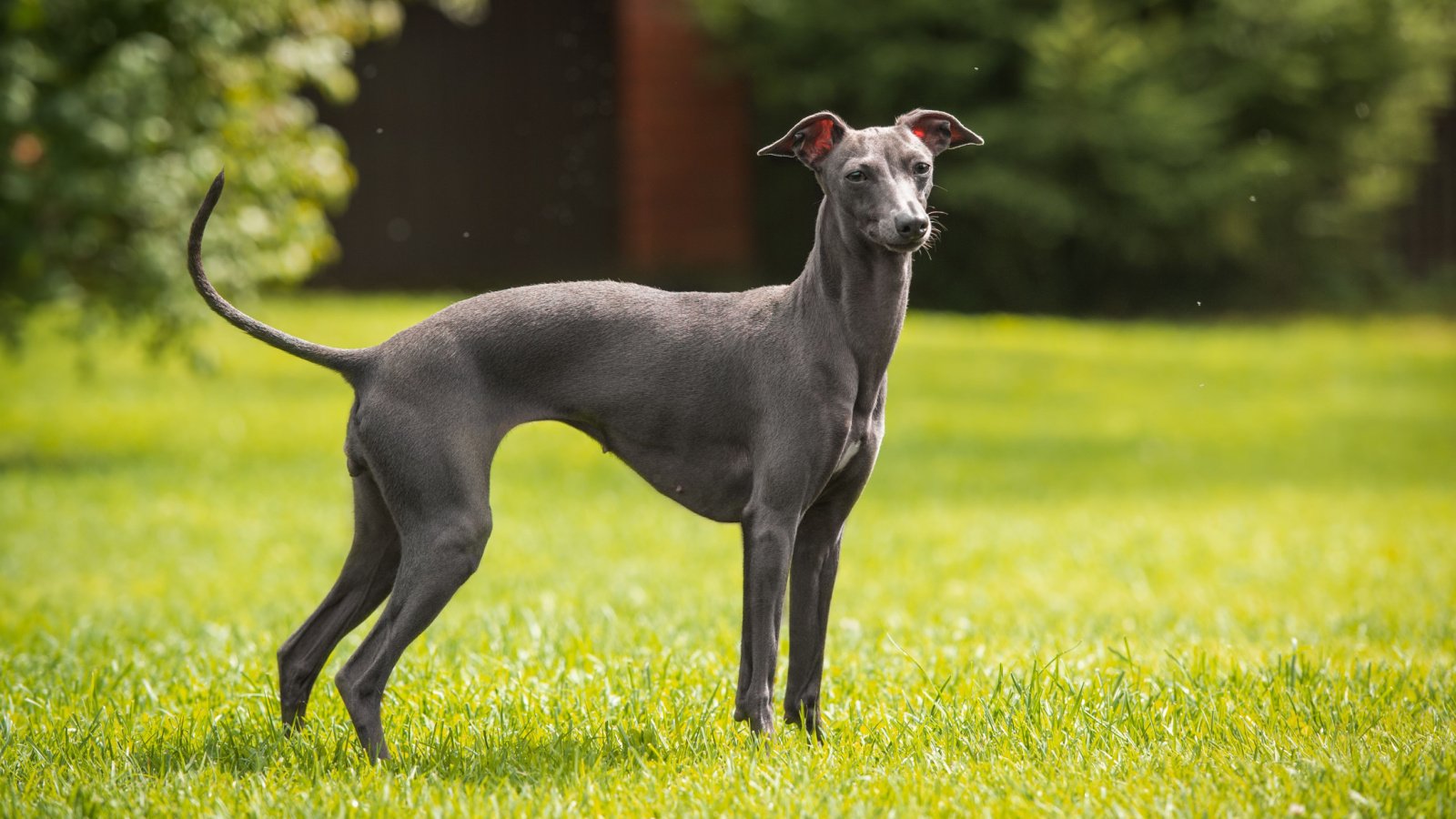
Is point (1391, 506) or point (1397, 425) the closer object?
point (1391, 506)

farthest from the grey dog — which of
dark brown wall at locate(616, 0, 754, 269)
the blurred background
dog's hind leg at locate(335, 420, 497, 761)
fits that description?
dark brown wall at locate(616, 0, 754, 269)

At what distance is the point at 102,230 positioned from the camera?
1043 cm

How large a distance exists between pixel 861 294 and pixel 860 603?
3.82 metres

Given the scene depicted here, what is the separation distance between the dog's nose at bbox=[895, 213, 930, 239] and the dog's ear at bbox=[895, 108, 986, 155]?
0.46 metres

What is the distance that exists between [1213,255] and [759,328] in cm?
1853

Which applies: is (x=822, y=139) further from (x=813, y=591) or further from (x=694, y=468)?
(x=813, y=591)

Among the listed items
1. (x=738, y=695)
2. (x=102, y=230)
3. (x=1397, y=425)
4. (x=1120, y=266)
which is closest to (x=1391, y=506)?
(x=1397, y=425)

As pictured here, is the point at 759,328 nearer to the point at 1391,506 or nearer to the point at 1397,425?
the point at 1391,506

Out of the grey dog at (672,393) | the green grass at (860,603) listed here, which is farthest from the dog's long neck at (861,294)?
the green grass at (860,603)

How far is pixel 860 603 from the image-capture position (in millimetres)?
7320

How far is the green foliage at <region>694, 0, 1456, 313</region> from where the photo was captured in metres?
19.4

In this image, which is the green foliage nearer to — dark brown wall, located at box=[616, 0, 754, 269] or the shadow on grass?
dark brown wall, located at box=[616, 0, 754, 269]

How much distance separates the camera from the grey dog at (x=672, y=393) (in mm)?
3611

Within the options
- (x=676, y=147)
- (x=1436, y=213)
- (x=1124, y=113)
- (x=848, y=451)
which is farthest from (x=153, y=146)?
(x=1436, y=213)
